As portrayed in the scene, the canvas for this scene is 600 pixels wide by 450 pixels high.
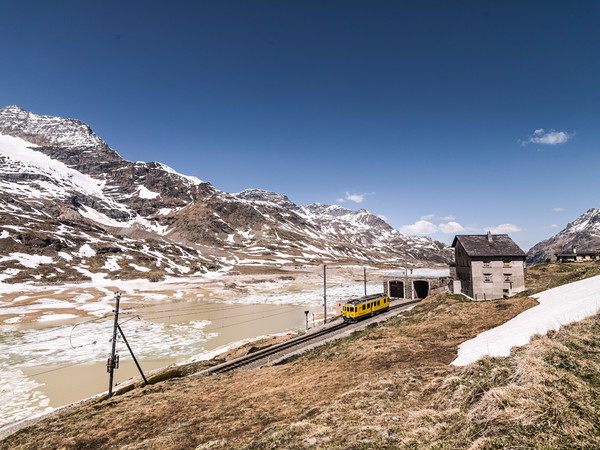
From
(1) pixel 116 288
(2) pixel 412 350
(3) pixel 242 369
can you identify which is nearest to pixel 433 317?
(2) pixel 412 350

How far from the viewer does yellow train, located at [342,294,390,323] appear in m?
42.3

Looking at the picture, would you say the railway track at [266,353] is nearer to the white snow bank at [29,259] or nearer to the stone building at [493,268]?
the stone building at [493,268]

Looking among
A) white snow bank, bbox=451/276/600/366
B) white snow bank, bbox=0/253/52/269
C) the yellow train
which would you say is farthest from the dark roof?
white snow bank, bbox=0/253/52/269

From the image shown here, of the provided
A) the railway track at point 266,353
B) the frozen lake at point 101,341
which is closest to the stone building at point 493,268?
the railway track at point 266,353

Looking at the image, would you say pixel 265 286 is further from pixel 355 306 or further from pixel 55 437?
pixel 55 437

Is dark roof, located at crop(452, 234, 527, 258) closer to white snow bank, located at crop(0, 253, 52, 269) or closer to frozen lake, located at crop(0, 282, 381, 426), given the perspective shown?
frozen lake, located at crop(0, 282, 381, 426)

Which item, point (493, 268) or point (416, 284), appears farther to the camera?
point (416, 284)

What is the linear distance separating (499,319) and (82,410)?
100ft

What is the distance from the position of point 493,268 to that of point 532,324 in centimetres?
3280

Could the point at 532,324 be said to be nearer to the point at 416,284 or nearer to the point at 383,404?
the point at 383,404

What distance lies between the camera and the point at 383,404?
10.1 m

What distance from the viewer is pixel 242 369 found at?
27.3 meters

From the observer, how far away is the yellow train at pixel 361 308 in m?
42.3

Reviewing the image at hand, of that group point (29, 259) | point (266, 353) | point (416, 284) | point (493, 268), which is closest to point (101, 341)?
point (266, 353)
